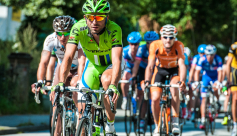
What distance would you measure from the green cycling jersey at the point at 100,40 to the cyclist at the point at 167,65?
1.89m

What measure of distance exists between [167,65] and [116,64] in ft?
9.89

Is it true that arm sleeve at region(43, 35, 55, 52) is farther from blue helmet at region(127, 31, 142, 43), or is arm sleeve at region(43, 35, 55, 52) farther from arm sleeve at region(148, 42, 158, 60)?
blue helmet at region(127, 31, 142, 43)

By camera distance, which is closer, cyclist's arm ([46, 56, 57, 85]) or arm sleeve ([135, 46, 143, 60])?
cyclist's arm ([46, 56, 57, 85])

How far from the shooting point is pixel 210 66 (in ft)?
42.9

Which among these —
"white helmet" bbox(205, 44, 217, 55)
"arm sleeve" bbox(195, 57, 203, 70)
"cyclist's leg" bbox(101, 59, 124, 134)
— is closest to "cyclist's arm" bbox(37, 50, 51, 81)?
"cyclist's leg" bbox(101, 59, 124, 134)

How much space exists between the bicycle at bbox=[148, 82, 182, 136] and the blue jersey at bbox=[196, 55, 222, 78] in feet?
17.2

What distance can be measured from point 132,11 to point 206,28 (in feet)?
40.3

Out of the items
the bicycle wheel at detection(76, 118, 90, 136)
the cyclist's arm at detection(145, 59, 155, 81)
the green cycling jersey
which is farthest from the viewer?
the cyclist's arm at detection(145, 59, 155, 81)

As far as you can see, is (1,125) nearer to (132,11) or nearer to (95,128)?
(95,128)

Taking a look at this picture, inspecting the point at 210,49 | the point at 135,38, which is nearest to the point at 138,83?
the point at 135,38

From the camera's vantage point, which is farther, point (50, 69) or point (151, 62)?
point (151, 62)

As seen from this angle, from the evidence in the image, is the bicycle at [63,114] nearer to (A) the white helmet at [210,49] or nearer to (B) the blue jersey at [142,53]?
(B) the blue jersey at [142,53]

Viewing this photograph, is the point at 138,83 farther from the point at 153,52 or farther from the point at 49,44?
the point at 49,44

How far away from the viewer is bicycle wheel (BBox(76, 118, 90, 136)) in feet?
15.7
